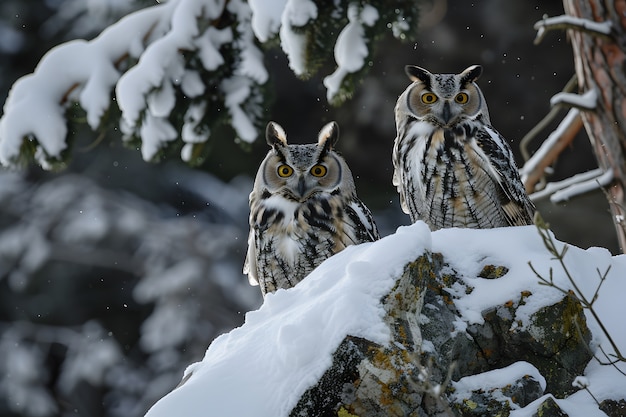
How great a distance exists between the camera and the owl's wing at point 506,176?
3746 mm

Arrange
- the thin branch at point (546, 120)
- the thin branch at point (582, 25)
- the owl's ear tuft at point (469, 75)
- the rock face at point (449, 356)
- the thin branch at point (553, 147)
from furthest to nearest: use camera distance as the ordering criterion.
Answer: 1. the thin branch at point (553, 147)
2. the thin branch at point (546, 120)
3. the thin branch at point (582, 25)
4. the owl's ear tuft at point (469, 75)
5. the rock face at point (449, 356)

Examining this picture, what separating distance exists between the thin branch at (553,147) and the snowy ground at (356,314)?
225 centimetres

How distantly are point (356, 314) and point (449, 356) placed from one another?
273mm

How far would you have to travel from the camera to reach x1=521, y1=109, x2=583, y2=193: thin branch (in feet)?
16.2

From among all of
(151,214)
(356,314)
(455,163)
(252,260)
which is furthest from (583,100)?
(151,214)

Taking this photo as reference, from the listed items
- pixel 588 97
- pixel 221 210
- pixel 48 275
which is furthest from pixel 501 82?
pixel 588 97

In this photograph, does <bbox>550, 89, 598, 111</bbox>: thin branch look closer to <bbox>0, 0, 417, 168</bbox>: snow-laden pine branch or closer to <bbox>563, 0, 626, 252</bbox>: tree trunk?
<bbox>563, 0, 626, 252</bbox>: tree trunk

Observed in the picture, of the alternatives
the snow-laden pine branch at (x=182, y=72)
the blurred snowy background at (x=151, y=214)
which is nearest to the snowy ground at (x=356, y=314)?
the snow-laden pine branch at (x=182, y=72)

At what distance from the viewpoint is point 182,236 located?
1061 cm

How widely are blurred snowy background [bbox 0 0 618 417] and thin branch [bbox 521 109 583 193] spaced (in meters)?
4.59

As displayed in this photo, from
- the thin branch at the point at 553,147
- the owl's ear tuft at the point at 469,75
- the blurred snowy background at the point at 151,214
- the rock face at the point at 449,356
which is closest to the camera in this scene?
the rock face at the point at 449,356

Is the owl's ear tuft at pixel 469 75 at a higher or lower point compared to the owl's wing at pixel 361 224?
higher

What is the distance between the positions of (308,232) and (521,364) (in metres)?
1.41

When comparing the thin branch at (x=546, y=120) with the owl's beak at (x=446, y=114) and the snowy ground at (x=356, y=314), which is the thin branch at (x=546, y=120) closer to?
the owl's beak at (x=446, y=114)
